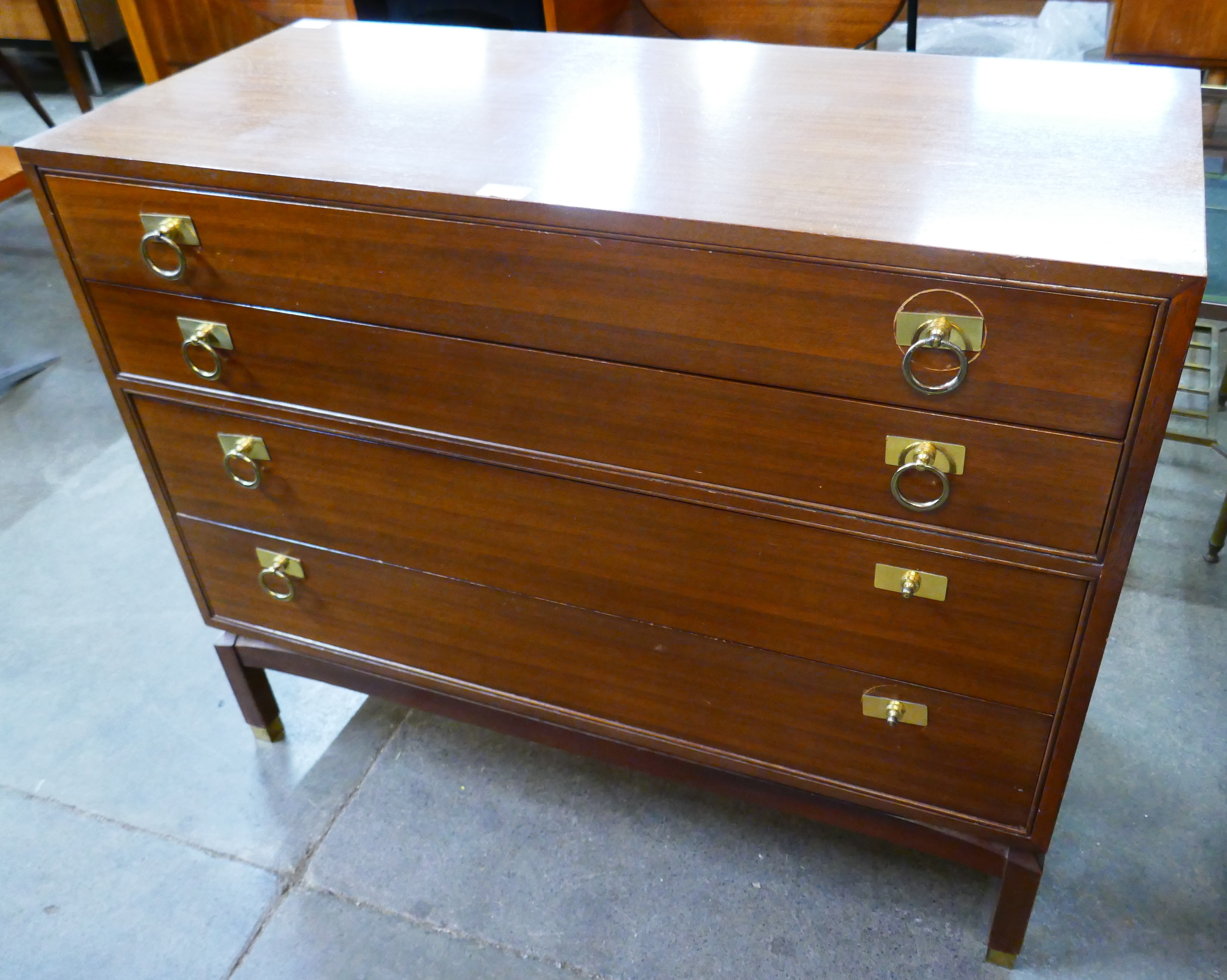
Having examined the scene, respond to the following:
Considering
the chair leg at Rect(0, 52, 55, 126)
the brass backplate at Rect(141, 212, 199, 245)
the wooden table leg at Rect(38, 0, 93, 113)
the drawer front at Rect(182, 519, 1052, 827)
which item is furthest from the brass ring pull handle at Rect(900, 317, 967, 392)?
the wooden table leg at Rect(38, 0, 93, 113)

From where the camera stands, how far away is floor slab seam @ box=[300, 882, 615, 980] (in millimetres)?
1390

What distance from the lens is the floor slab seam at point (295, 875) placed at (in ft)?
4.69

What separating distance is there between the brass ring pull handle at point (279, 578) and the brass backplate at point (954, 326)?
88 centimetres

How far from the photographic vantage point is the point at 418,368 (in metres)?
1.17

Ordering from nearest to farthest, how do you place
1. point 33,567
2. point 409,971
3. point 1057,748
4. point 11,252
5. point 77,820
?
1. point 1057,748
2. point 409,971
3. point 77,820
4. point 33,567
5. point 11,252

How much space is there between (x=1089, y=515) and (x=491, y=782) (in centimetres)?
100

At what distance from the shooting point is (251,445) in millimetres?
1328

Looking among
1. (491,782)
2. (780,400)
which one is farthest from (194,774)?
(780,400)

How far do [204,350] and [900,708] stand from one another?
890 millimetres

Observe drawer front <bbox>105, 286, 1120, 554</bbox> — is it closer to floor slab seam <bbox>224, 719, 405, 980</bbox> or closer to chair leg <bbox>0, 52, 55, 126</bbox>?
floor slab seam <bbox>224, 719, 405, 980</bbox>

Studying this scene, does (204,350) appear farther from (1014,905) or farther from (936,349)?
(1014,905)

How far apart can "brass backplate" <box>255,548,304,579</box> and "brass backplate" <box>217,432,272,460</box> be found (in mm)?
160

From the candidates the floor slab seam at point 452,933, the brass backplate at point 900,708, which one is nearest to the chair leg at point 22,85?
the floor slab seam at point 452,933

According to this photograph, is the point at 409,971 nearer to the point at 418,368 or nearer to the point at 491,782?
the point at 491,782
